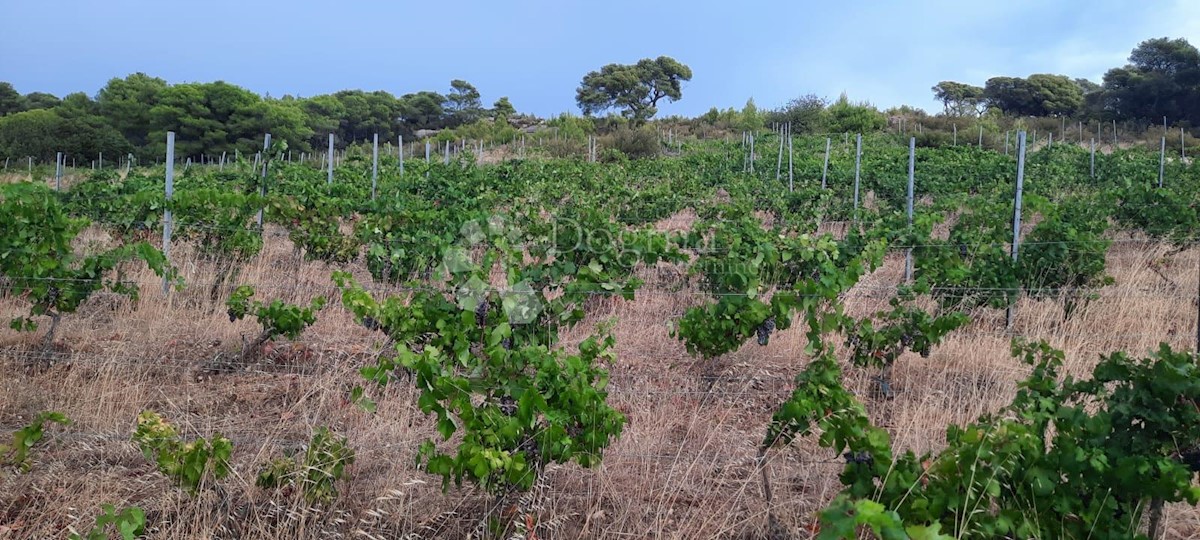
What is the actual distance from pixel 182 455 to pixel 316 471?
44 cm

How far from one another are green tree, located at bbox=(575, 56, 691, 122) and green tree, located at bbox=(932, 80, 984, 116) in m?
16.2

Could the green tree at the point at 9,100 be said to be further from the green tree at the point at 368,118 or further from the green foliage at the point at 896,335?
the green foliage at the point at 896,335

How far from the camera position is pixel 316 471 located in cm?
274

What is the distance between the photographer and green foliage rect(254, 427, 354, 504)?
8.89 ft

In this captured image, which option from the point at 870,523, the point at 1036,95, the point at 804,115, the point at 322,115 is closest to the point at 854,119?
the point at 804,115

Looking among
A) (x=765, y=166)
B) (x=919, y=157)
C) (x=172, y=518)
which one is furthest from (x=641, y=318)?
(x=919, y=157)

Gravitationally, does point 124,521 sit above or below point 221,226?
below

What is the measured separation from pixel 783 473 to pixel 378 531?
149 centimetres

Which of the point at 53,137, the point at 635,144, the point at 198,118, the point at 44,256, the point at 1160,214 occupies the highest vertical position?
the point at 198,118

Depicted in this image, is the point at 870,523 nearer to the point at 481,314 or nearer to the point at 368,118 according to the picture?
the point at 481,314

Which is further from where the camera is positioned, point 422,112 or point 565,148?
point 422,112

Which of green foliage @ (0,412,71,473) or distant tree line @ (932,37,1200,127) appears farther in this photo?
distant tree line @ (932,37,1200,127)

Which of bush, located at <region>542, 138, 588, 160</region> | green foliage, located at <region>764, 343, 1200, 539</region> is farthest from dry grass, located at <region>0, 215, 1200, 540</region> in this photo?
bush, located at <region>542, 138, 588, 160</region>

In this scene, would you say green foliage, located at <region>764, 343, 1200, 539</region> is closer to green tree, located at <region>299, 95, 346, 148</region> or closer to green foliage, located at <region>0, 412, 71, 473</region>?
green foliage, located at <region>0, 412, 71, 473</region>
